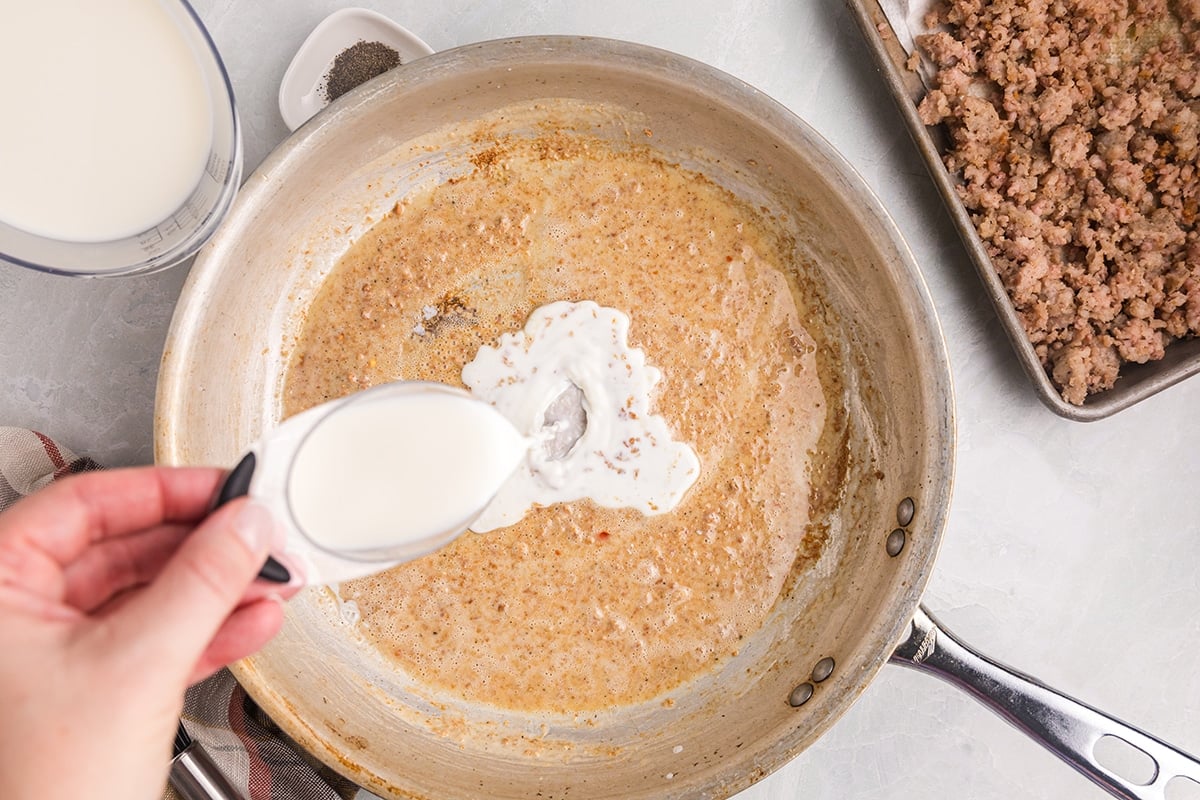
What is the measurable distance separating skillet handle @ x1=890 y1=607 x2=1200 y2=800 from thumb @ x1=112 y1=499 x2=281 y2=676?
3.24ft

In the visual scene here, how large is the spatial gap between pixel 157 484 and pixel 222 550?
25 cm

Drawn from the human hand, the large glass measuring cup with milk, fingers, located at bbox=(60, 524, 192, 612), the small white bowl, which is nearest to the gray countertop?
the small white bowl

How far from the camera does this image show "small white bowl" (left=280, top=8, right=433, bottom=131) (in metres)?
1.40

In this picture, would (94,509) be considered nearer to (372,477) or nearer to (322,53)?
(372,477)

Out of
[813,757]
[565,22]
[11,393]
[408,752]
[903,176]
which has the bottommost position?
[813,757]

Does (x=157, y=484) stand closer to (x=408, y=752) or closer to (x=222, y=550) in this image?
(x=222, y=550)

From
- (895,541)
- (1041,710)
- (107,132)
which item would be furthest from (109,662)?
(1041,710)

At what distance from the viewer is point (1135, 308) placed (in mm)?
1434

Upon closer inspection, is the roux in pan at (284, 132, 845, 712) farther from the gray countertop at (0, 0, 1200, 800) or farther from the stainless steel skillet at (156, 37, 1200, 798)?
the gray countertop at (0, 0, 1200, 800)

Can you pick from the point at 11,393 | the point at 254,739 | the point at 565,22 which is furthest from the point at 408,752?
the point at 565,22

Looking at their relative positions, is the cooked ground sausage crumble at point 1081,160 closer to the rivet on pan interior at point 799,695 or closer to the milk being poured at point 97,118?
the rivet on pan interior at point 799,695

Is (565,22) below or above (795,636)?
above

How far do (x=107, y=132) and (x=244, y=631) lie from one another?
77cm

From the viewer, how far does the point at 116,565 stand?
102cm
